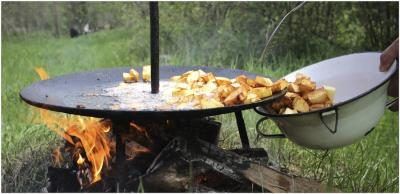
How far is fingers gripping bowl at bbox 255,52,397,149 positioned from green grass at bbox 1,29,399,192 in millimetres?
337

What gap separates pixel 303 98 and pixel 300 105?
2.8 inches

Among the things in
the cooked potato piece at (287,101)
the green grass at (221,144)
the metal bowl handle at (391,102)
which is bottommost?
the green grass at (221,144)

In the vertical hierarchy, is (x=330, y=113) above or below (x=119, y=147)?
above

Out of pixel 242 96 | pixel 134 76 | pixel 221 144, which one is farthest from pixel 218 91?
pixel 221 144

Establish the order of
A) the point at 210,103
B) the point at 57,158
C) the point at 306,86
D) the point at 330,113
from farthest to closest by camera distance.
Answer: the point at 57,158 → the point at 306,86 → the point at 330,113 → the point at 210,103

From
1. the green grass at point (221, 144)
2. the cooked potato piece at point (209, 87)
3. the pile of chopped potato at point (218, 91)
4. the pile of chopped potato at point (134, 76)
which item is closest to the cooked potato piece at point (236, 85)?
the pile of chopped potato at point (218, 91)

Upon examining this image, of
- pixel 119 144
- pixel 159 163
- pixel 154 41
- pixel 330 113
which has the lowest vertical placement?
pixel 159 163

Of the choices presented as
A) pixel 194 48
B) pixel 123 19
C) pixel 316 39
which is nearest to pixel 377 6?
pixel 316 39

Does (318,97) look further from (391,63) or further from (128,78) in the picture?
(128,78)

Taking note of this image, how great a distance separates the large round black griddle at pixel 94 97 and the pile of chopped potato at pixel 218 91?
0.04m

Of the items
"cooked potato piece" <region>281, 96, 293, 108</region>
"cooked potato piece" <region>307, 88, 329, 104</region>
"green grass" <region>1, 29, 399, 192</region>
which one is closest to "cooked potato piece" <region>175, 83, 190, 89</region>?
"cooked potato piece" <region>281, 96, 293, 108</region>

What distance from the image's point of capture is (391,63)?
8.52ft

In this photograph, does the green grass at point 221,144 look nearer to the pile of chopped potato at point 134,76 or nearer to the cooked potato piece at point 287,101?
the cooked potato piece at point 287,101

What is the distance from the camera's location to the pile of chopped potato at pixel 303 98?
99.9 inches
